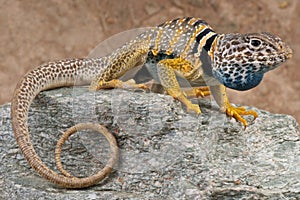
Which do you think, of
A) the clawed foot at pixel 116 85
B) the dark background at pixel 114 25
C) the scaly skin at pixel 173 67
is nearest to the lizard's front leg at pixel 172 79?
the scaly skin at pixel 173 67

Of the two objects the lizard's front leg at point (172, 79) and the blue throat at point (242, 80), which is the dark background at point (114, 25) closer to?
the lizard's front leg at point (172, 79)

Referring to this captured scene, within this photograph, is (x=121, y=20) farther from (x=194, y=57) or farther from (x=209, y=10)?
(x=194, y=57)

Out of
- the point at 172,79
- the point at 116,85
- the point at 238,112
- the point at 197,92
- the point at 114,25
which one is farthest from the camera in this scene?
the point at 114,25

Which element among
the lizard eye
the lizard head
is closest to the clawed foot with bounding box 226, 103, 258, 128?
the lizard head

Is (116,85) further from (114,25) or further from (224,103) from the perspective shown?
(114,25)

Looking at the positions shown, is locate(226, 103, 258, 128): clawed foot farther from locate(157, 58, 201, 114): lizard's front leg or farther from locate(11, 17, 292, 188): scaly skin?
locate(157, 58, 201, 114): lizard's front leg

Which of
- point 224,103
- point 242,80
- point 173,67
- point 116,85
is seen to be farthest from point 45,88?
point 242,80
